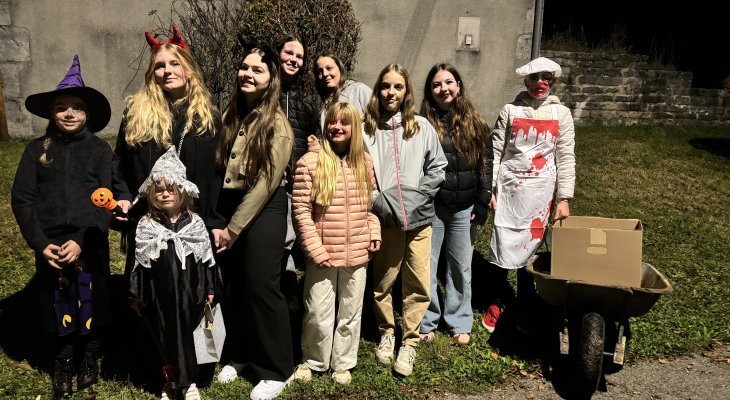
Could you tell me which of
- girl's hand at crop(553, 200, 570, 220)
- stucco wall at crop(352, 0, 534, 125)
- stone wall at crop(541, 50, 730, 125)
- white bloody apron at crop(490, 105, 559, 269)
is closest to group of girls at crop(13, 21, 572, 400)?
white bloody apron at crop(490, 105, 559, 269)

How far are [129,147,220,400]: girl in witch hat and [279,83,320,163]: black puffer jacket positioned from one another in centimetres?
98

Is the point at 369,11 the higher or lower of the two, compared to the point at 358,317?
higher

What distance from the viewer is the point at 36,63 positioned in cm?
917

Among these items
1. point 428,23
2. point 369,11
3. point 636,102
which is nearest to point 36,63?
point 369,11

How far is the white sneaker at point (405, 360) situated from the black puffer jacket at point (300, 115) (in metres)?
1.49

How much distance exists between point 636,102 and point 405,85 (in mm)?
9811

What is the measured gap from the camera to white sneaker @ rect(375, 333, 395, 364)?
398 centimetres

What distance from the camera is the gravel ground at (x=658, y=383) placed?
374cm

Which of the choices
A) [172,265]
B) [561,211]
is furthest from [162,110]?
[561,211]

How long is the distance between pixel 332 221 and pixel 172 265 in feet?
3.03

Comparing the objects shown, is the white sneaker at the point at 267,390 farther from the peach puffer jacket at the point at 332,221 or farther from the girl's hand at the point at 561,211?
the girl's hand at the point at 561,211

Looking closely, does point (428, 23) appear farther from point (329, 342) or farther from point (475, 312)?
point (329, 342)

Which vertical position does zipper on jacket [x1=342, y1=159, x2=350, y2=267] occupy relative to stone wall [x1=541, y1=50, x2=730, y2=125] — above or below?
below

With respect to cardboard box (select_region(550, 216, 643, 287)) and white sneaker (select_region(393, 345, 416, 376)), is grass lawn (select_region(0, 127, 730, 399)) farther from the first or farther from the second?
cardboard box (select_region(550, 216, 643, 287))
